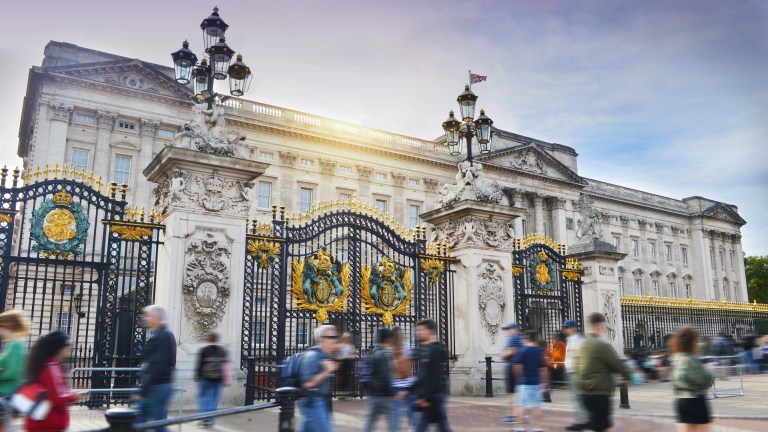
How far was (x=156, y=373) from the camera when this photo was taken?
22.7ft

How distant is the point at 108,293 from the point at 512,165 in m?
44.6

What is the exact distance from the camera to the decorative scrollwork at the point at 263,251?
12234 mm

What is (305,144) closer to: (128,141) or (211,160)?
(128,141)

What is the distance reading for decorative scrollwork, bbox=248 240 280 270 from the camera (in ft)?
40.1

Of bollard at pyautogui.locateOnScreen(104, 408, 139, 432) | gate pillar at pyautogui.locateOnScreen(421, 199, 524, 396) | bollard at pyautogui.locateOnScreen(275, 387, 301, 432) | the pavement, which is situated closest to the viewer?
bollard at pyautogui.locateOnScreen(104, 408, 139, 432)

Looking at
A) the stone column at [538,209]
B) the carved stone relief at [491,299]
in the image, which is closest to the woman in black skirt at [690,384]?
the carved stone relief at [491,299]

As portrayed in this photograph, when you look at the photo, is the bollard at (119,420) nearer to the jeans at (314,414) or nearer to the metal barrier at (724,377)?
the jeans at (314,414)

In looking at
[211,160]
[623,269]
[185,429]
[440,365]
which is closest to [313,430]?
[440,365]

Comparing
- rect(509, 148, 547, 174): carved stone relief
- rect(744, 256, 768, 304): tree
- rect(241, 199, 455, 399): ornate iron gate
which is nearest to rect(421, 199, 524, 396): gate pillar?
rect(241, 199, 455, 399): ornate iron gate

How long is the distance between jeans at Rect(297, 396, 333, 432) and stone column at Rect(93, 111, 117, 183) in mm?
30095

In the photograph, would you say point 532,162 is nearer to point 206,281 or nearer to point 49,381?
point 206,281

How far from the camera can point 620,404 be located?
1296 centimetres

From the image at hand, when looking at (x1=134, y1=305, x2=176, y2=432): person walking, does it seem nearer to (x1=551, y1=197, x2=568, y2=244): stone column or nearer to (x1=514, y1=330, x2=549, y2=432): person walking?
(x1=514, y1=330, x2=549, y2=432): person walking

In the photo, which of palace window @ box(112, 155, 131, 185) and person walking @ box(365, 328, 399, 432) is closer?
Answer: person walking @ box(365, 328, 399, 432)
